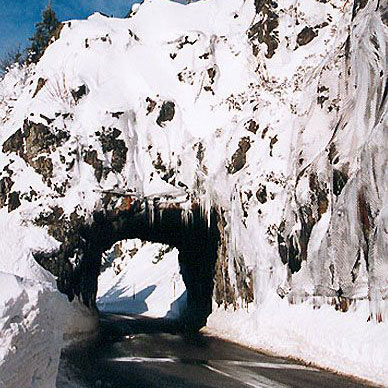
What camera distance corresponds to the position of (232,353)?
2516cm

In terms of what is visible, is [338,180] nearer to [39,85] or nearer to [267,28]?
[267,28]

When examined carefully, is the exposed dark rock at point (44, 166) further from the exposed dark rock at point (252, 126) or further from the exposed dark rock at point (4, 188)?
the exposed dark rock at point (252, 126)

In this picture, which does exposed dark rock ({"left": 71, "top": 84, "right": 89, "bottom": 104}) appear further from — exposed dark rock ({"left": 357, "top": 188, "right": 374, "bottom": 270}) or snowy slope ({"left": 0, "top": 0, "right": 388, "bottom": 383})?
exposed dark rock ({"left": 357, "top": 188, "right": 374, "bottom": 270})

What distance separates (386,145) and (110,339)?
772 inches

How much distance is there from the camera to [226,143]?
3272 cm

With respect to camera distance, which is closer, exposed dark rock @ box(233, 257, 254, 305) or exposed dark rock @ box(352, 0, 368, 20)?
exposed dark rock @ box(352, 0, 368, 20)

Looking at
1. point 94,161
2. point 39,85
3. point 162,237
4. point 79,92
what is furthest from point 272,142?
point 39,85

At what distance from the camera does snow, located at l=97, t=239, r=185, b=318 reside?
5197 centimetres

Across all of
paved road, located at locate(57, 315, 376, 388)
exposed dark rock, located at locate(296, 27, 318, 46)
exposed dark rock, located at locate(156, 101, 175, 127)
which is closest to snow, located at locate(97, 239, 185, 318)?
exposed dark rock, located at locate(156, 101, 175, 127)

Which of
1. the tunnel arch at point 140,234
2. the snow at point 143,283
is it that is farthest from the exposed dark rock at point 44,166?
the snow at point 143,283

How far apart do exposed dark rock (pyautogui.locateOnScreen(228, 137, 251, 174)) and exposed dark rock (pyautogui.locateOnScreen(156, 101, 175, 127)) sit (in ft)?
23.5

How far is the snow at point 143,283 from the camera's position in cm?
5197

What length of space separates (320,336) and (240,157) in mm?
12867

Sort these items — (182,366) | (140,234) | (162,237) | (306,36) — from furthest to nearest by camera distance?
1. (162,237)
2. (140,234)
3. (306,36)
4. (182,366)
